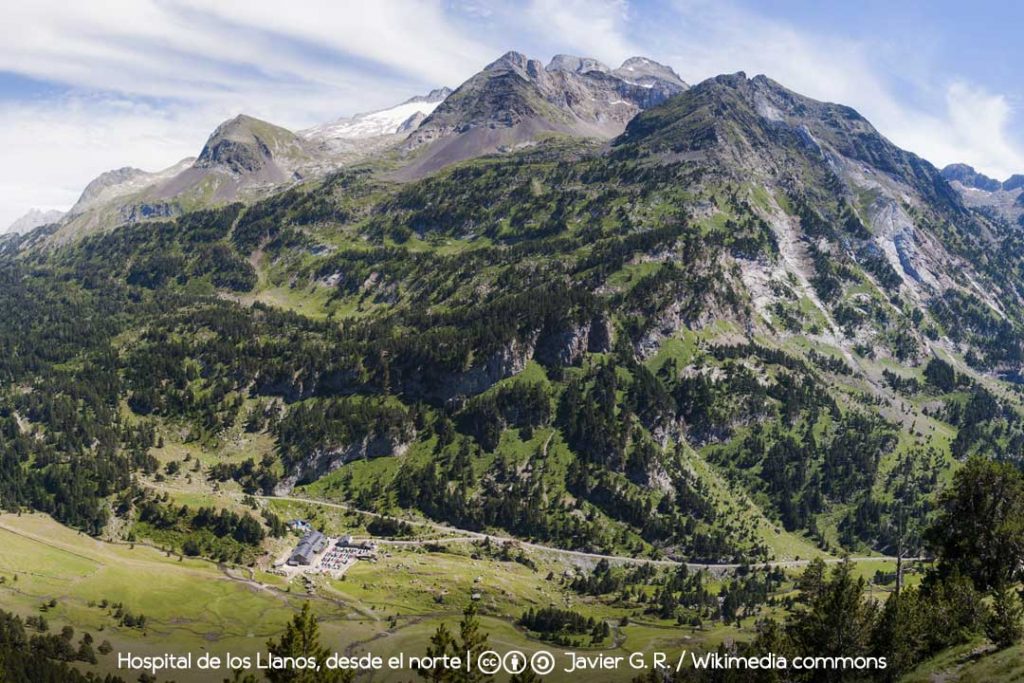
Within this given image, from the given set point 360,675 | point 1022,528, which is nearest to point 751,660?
point 1022,528

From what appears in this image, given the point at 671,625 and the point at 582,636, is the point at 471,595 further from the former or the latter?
the point at 671,625

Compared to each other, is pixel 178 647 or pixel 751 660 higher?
pixel 751 660

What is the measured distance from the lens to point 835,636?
78.9m

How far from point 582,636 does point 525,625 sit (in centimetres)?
1605

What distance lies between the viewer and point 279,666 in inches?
2127

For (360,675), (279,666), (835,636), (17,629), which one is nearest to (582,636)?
(360,675)

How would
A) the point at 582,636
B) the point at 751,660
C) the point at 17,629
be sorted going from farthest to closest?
the point at 582,636, the point at 17,629, the point at 751,660

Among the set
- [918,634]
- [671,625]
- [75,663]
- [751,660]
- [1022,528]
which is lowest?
[75,663]

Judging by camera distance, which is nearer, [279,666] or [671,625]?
[279,666]

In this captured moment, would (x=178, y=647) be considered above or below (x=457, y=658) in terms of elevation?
below

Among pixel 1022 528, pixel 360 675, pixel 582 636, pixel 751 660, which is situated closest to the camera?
pixel 1022 528

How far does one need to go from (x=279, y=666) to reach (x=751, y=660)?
221 feet

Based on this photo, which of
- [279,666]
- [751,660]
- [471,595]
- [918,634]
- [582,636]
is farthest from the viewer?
[471,595]

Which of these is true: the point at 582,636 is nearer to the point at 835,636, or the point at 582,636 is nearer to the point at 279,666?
the point at 835,636
